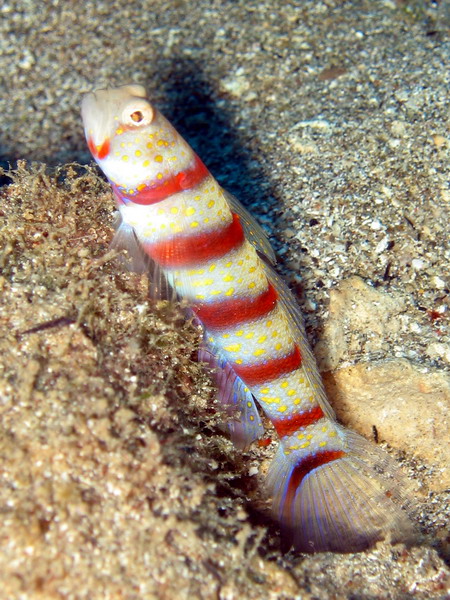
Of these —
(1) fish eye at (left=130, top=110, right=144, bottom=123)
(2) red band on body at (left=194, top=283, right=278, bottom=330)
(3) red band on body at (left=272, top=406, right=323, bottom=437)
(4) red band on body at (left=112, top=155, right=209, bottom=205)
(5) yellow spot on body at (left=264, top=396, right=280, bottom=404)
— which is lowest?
(3) red band on body at (left=272, top=406, right=323, bottom=437)

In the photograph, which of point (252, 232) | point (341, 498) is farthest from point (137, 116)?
point (341, 498)

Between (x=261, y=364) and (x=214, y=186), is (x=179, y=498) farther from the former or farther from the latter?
(x=214, y=186)

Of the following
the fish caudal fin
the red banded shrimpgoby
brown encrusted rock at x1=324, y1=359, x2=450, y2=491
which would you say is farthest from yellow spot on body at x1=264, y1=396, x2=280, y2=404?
brown encrusted rock at x1=324, y1=359, x2=450, y2=491

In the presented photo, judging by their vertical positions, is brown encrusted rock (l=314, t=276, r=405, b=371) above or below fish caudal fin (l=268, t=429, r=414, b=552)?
above

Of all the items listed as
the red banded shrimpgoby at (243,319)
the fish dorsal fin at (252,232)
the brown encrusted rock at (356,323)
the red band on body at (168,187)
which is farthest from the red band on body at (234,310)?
the brown encrusted rock at (356,323)

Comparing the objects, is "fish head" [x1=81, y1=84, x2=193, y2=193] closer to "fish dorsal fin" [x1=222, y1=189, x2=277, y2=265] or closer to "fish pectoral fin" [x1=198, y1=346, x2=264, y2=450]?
"fish dorsal fin" [x1=222, y1=189, x2=277, y2=265]
